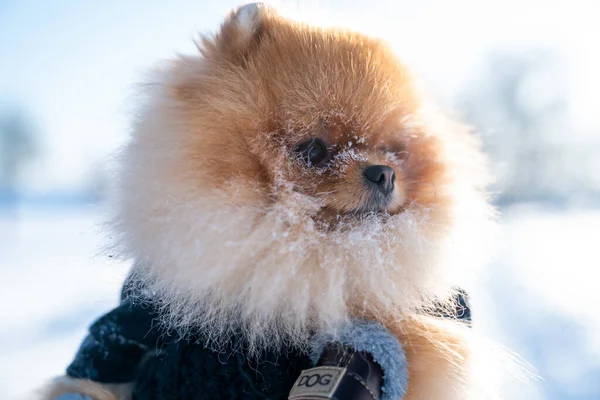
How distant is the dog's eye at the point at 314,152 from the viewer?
994mm

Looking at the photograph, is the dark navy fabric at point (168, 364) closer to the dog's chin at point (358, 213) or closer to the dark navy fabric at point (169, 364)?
the dark navy fabric at point (169, 364)

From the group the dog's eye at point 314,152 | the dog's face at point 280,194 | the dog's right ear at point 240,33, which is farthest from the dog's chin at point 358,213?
the dog's right ear at point 240,33

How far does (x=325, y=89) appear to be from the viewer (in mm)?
1009

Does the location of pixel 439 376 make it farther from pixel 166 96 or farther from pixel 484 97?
pixel 484 97

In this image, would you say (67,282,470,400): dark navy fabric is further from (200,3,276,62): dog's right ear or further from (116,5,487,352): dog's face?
(200,3,276,62): dog's right ear

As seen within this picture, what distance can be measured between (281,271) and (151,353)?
41 centimetres

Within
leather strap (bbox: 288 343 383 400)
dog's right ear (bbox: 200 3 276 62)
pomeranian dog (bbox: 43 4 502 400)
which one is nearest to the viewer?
leather strap (bbox: 288 343 383 400)

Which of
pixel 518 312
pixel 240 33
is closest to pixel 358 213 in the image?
pixel 240 33

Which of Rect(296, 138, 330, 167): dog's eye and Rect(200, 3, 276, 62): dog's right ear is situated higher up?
Rect(200, 3, 276, 62): dog's right ear

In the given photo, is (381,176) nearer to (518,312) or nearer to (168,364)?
(168,364)

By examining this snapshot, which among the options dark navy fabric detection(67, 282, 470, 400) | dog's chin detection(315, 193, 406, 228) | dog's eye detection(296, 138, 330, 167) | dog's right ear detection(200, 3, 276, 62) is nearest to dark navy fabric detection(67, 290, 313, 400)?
dark navy fabric detection(67, 282, 470, 400)

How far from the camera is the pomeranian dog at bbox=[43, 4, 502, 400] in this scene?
95 centimetres

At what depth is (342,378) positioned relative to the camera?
2.80ft

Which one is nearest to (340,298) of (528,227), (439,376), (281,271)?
(281,271)
